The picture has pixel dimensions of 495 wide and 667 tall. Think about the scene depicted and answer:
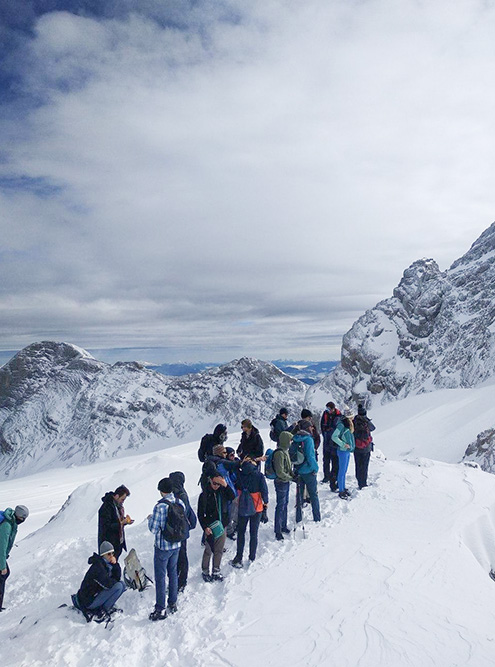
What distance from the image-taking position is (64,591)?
8164 mm


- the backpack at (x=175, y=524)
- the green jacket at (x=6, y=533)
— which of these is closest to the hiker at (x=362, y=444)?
the backpack at (x=175, y=524)

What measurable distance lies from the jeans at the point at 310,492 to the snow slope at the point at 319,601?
0.30 metres

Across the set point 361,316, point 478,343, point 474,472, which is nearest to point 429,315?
point 361,316

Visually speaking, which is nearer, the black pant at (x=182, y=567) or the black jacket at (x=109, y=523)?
the black pant at (x=182, y=567)

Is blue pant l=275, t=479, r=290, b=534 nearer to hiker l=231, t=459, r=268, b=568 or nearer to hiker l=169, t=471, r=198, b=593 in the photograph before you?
hiker l=231, t=459, r=268, b=568

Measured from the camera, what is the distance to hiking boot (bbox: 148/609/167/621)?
21.9ft

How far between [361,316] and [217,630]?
108 m

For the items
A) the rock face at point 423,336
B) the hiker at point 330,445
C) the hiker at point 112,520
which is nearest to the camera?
the hiker at point 112,520

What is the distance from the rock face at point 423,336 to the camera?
247ft

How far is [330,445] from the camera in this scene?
479 inches

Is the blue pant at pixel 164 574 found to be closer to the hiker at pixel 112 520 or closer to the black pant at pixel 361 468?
the hiker at pixel 112 520

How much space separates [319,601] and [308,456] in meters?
3.11

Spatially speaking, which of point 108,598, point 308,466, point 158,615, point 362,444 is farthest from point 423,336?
point 108,598

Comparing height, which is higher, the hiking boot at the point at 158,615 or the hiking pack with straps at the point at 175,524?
the hiking pack with straps at the point at 175,524
